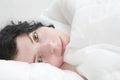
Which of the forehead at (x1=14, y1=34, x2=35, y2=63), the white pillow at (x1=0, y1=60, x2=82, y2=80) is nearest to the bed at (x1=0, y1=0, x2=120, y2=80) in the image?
the white pillow at (x1=0, y1=60, x2=82, y2=80)

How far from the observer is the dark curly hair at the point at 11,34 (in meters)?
1.01

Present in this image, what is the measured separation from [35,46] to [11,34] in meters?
0.14

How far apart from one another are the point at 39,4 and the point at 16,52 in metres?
0.35

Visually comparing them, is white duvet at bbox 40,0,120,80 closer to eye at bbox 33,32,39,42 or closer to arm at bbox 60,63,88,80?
arm at bbox 60,63,88,80

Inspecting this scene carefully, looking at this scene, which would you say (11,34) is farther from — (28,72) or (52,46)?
(28,72)

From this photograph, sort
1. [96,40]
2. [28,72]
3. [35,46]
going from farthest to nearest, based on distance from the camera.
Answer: [35,46] → [96,40] → [28,72]

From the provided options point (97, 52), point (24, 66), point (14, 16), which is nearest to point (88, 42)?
point (97, 52)

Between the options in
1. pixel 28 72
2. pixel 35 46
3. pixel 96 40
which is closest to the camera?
pixel 28 72

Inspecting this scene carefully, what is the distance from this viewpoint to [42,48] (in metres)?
1.00

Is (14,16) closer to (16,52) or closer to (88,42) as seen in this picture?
(16,52)

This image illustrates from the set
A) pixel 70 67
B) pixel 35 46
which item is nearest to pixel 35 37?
pixel 35 46

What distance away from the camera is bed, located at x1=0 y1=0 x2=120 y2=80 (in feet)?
2.64

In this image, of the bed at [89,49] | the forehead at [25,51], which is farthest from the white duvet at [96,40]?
the forehead at [25,51]

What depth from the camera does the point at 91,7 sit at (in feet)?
3.32
